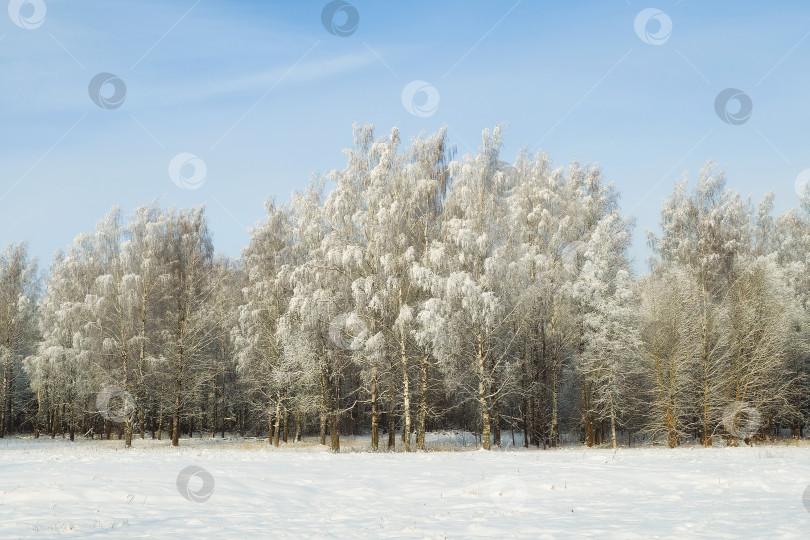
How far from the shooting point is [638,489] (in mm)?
13961

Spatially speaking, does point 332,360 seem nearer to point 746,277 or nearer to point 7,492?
point 7,492

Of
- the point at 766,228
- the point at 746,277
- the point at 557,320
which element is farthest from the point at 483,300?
the point at 766,228

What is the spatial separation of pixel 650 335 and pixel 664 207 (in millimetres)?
9510

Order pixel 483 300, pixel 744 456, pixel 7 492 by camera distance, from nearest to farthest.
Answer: pixel 7 492, pixel 744 456, pixel 483 300
